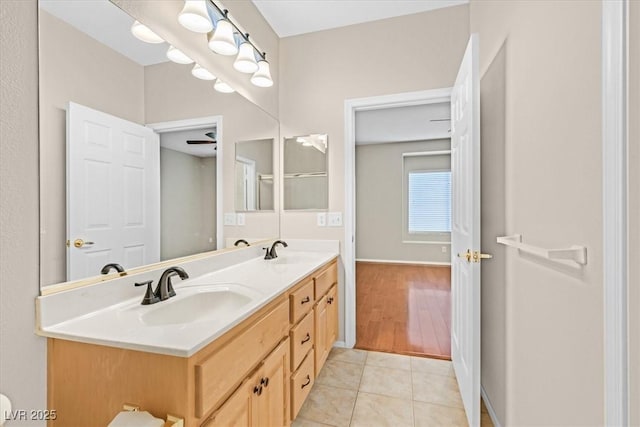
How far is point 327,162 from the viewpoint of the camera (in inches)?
93.7

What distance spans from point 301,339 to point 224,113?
145 cm

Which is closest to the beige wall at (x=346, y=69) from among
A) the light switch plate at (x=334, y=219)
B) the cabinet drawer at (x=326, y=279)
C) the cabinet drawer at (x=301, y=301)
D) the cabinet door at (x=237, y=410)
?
the light switch plate at (x=334, y=219)

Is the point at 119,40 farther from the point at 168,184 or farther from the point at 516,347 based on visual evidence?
the point at 516,347

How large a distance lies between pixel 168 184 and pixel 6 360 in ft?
2.76

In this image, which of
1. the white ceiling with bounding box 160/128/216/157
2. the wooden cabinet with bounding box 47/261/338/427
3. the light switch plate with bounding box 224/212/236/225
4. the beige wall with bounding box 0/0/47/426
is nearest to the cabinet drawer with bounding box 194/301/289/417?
the wooden cabinet with bounding box 47/261/338/427

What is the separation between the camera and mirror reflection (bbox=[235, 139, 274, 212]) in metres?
2.02

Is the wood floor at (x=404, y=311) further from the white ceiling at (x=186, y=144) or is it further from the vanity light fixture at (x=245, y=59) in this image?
the vanity light fixture at (x=245, y=59)

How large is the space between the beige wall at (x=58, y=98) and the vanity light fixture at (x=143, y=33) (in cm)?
20

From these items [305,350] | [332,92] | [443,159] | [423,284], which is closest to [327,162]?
[332,92]

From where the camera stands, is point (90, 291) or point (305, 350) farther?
point (305, 350)

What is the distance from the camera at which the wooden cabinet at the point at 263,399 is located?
0.89m

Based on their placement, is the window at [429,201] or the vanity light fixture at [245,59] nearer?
the vanity light fixture at [245,59]

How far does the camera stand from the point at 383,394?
179 cm

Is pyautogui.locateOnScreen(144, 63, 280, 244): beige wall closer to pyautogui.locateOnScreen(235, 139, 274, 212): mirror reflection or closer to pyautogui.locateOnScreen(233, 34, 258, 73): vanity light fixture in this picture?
pyautogui.locateOnScreen(235, 139, 274, 212): mirror reflection
